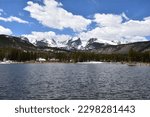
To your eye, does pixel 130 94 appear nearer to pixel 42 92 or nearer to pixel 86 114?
pixel 42 92

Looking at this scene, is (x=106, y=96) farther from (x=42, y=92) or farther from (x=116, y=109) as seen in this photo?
(x=116, y=109)

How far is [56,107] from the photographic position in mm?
32469

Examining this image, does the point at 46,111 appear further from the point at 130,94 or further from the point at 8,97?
the point at 130,94

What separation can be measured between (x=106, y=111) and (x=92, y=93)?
1370 inches

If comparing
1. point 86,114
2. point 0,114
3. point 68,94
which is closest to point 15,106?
point 0,114

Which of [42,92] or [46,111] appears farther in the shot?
[42,92]

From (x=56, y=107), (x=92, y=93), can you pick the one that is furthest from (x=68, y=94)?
(x=56, y=107)

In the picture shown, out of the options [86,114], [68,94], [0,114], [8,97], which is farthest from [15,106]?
[68,94]

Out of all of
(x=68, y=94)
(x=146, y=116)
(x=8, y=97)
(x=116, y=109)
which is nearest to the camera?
(x=146, y=116)

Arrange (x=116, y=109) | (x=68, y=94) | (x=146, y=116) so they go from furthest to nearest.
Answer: (x=68, y=94) → (x=116, y=109) → (x=146, y=116)

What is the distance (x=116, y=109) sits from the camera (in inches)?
1238

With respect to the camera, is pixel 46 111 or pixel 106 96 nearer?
pixel 46 111

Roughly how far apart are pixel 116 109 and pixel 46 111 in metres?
7.77

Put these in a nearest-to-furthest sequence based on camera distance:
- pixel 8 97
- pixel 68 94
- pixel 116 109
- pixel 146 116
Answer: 1. pixel 146 116
2. pixel 116 109
3. pixel 8 97
4. pixel 68 94
